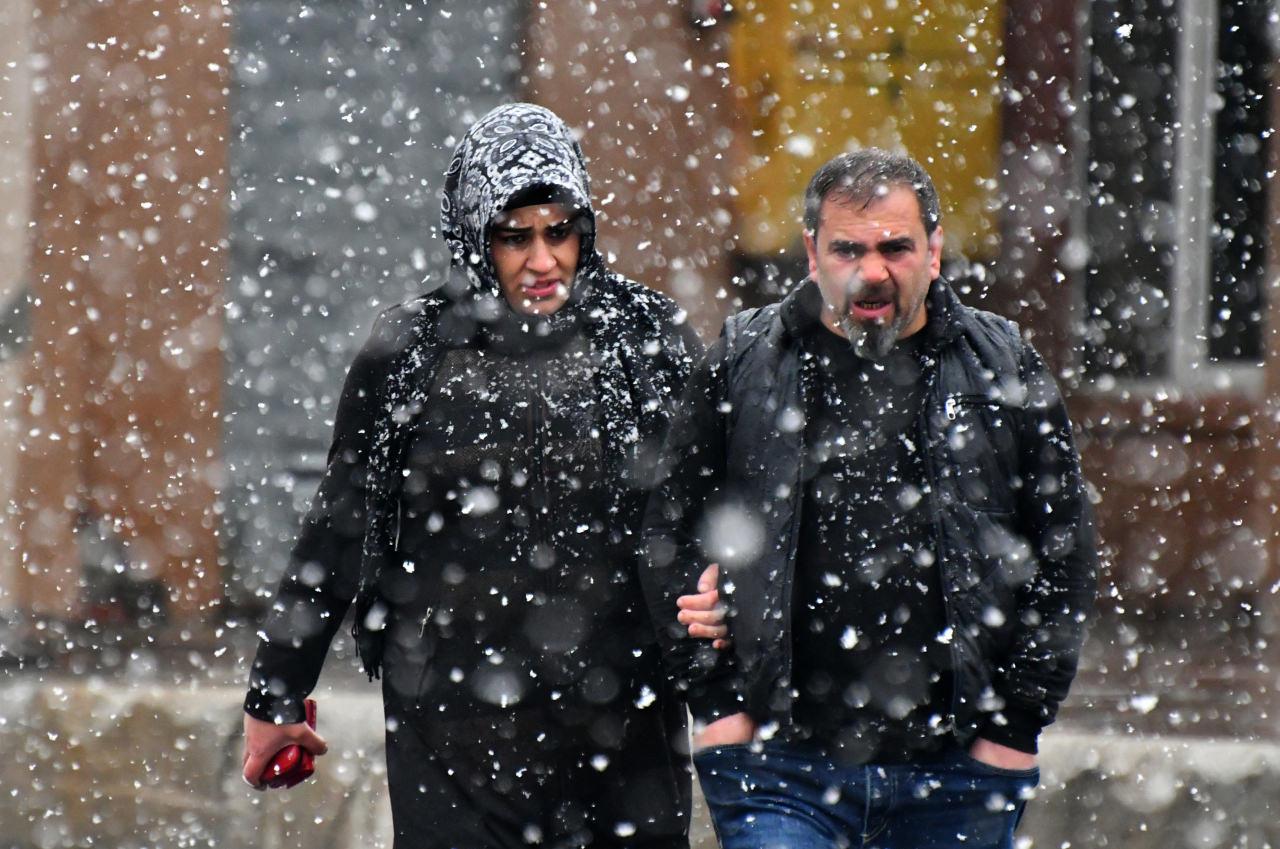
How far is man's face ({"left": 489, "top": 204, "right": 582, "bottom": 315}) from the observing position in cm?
409

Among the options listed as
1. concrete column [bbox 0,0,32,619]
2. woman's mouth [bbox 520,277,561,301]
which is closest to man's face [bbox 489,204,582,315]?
woman's mouth [bbox 520,277,561,301]

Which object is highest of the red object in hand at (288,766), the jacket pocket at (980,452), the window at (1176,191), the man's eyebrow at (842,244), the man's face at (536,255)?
the window at (1176,191)

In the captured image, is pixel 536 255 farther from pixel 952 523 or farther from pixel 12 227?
pixel 12 227

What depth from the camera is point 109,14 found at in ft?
28.7

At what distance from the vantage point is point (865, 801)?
3715 mm

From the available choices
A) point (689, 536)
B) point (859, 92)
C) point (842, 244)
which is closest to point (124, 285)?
point (859, 92)

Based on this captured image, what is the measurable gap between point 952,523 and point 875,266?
Result: 1.71 feet

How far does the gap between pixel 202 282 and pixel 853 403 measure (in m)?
5.73

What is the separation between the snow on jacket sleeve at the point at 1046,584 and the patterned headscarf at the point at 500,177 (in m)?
1.09

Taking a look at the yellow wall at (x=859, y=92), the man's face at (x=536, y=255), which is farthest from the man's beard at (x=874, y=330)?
the yellow wall at (x=859, y=92)

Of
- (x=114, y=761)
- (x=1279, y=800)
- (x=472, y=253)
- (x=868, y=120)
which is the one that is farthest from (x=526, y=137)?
(x=868, y=120)

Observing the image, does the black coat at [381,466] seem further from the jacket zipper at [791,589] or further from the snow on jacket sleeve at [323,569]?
the jacket zipper at [791,589]

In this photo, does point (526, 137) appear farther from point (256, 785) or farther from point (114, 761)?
point (114, 761)

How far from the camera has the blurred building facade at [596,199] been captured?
28.6ft
